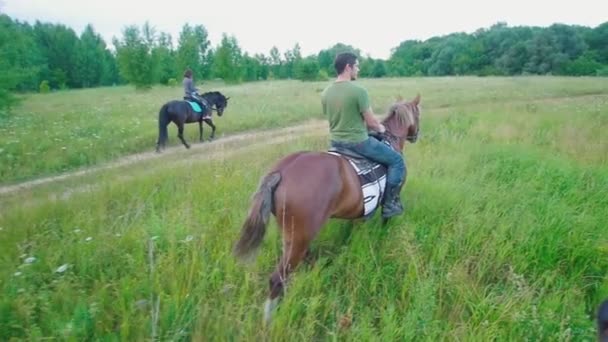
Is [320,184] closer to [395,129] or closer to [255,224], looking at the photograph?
[255,224]

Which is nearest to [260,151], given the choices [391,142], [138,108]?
[391,142]

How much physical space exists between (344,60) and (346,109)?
0.57 metres

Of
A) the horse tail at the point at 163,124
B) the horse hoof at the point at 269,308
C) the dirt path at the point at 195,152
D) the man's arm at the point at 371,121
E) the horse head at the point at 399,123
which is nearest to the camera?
the horse hoof at the point at 269,308

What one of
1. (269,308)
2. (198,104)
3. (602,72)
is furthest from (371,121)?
(602,72)

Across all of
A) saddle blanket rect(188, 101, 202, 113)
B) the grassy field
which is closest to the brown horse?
the grassy field

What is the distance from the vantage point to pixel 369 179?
4.46m

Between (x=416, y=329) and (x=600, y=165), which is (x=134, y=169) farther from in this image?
(x=600, y=165)

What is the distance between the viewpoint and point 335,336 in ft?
9.50

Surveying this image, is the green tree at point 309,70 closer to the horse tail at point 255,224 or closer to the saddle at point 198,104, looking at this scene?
the saddle at point 198,104

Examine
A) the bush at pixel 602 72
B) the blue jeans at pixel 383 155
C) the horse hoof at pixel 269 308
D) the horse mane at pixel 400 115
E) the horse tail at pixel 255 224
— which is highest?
the bush at pixel 602 72

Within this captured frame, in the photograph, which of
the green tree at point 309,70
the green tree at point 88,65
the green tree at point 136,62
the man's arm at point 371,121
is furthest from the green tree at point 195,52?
the man's arm at point 371,121

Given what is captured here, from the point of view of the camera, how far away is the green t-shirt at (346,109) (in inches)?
169

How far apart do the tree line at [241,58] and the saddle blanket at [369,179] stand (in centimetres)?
4494

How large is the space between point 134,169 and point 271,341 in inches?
278
